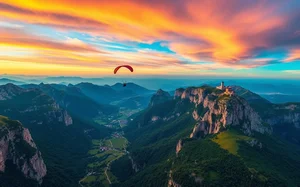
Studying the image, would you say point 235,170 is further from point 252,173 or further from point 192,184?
point 192,184

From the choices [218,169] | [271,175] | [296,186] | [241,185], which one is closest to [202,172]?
[218,169]

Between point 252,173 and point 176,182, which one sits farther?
point 176,182

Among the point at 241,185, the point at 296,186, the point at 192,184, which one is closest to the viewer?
the point at 241,185

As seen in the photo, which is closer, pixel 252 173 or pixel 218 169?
pixel 252 173

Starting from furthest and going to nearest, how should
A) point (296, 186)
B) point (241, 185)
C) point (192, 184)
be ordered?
point (296, 186), point (192, 184), point (241, 185)

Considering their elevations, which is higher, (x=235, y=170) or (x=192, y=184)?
(x=235, y=170)

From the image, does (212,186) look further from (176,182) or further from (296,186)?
(296,186)

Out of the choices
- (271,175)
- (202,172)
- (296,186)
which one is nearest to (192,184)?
(202,172)

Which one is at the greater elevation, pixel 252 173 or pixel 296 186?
pixel 252 173
